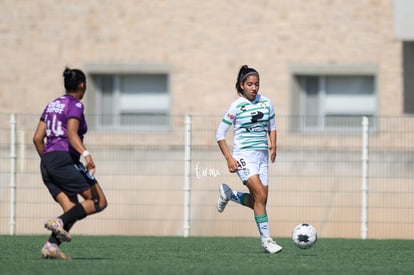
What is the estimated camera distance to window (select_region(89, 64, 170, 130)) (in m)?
26.5

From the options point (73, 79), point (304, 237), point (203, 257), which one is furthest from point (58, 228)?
point (304, 237)

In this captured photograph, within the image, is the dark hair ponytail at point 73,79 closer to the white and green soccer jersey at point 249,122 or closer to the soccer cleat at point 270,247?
the white and green soccer jersey at point 249,122

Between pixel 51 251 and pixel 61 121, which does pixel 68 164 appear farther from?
pixel 51 251

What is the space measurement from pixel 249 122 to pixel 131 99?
500 inches

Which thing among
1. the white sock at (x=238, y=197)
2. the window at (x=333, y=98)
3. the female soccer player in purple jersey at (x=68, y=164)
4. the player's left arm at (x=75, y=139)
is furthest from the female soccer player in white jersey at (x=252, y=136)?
the window at (x=333, y=98)

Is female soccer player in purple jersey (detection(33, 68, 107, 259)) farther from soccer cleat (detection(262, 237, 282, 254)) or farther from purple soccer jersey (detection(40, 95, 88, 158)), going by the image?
soccer cleat (detection(262, 237, 282, 254))

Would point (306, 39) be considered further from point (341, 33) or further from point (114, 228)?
point (114, 228)

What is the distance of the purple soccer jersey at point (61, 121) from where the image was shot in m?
13.0

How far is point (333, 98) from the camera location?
86.0 feet

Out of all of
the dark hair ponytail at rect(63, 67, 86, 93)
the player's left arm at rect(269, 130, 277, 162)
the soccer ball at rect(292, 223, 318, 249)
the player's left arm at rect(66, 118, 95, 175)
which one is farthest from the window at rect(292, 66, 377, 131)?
the player's left arm at rect(66, 118, 95, 175)

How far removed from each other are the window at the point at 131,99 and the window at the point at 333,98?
9.35 feet

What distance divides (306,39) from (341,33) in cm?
72

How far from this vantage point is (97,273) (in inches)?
460

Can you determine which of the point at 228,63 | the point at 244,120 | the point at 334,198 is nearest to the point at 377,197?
the point at 334,198
